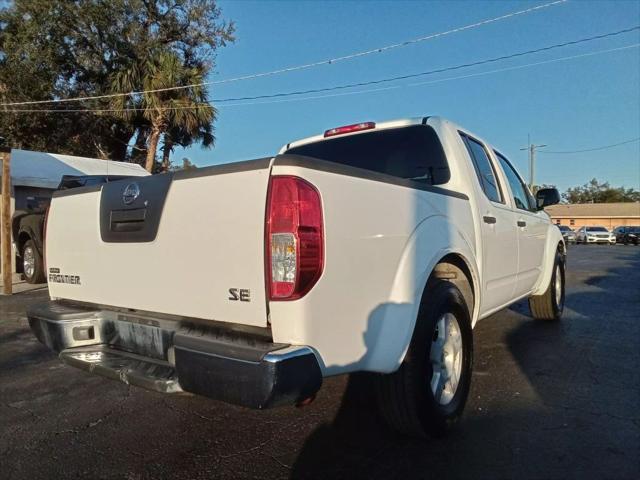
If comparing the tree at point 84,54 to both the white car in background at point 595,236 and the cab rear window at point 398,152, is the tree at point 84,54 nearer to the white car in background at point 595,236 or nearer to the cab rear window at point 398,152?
the cab rear window at point 398,152

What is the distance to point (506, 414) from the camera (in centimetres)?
332

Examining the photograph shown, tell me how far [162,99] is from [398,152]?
19134 mm

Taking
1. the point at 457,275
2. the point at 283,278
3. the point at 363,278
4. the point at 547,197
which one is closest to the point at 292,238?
the point at 283,278

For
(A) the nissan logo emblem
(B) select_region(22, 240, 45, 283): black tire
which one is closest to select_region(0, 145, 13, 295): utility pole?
(B) select_region(22, 240, 45, 283): black tire

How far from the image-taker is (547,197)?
5680mm

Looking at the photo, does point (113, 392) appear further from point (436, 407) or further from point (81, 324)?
point (436, 407)

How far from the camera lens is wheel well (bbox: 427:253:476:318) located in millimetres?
3168

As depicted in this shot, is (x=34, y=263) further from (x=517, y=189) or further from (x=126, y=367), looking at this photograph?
(x=517, y=189)

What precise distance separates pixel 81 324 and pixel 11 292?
22.9ft

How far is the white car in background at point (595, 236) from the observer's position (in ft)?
128

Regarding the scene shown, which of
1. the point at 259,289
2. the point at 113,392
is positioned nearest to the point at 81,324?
the point at 113,392

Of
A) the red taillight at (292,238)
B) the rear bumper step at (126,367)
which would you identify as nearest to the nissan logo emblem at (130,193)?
the rear bumper step at (126,367)

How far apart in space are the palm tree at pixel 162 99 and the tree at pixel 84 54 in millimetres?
884

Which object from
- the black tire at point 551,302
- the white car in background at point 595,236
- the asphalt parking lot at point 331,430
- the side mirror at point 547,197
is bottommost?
the white car in background at point 595,236
